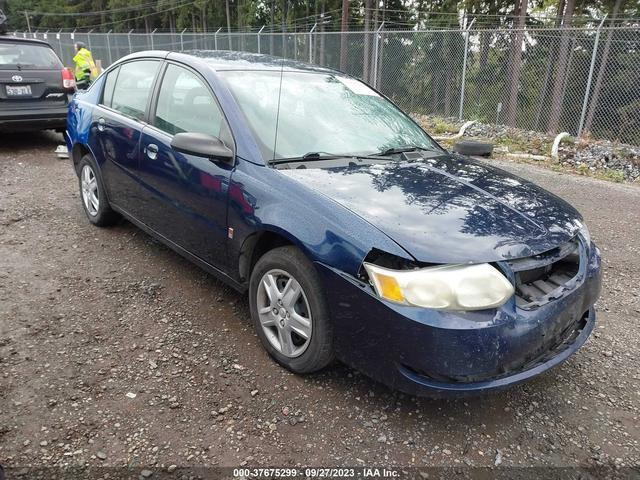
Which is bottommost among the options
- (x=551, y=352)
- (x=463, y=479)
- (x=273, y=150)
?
(x=463, y=479)

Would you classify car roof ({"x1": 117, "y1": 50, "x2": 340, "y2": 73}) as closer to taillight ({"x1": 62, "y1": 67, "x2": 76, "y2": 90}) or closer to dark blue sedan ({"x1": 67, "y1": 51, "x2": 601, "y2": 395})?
dark blue sedan ({"x1": 67, "y1": 51, "x2": 601, "y2": 395})

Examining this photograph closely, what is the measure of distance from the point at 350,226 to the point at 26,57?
736cm

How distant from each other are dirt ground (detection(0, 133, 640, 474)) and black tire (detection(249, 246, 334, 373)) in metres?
0.12

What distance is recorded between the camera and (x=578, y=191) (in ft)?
21.1

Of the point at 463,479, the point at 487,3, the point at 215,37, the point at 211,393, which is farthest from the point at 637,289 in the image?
the point at 487,3

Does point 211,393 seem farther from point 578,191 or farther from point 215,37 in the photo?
point 215,37

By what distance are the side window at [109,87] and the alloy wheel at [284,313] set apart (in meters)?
2.63

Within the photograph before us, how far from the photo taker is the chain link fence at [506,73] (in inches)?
445

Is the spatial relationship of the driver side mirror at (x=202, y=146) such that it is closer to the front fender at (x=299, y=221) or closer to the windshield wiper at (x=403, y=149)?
the front fender at (x=299, y=221)

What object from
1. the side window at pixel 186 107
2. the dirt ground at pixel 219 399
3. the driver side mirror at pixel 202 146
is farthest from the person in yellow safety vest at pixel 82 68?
the driver side mirror at pixel 202 146

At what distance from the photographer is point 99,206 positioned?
4422 millimetres

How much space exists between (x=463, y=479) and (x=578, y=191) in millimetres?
5492

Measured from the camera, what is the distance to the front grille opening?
217 centimetres

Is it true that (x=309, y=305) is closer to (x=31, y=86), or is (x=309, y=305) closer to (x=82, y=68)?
(x=31, y=86)
